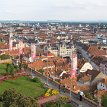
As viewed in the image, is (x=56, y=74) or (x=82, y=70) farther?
(x=82, y=70)

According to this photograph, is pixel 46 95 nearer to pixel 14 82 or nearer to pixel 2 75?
pixel 14 82

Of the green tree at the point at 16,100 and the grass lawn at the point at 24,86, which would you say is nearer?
the green tree at the point at 16,100

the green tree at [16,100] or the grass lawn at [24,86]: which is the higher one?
the green tree at [16,100]

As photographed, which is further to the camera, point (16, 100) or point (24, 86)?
point (24, 86)

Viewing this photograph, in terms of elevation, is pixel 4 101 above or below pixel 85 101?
above

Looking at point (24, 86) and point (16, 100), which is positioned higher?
point (16, 100)

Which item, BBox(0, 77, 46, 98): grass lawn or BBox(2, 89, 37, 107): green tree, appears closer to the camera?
BBox(2, 89, 37, 107): green tree

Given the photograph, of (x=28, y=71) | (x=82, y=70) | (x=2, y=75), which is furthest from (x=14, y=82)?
(x=82, y=70)

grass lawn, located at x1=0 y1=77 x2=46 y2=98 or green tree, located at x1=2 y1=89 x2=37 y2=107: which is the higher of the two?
green tree, located at x1=2 y1=89 x2=37 y2=107
